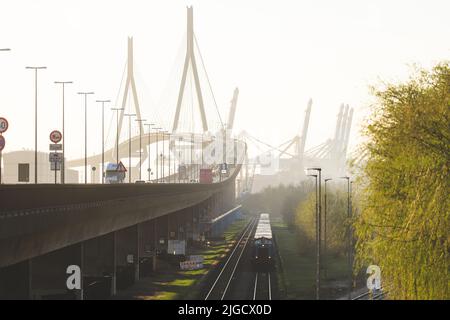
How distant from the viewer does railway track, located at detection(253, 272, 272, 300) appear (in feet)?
197

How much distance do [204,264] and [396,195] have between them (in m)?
65.2

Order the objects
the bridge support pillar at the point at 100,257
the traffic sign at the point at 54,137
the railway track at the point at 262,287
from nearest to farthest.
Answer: the traffic sign at the point at 54,137 < the railway track at the point at 262,287 < the bridge support pillar at the point at 100,257

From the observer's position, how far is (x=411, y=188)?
2400 cm

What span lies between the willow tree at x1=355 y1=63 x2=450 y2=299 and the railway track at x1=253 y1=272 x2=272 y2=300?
33081mm

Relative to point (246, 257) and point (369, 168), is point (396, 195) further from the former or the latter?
point (246, 257)

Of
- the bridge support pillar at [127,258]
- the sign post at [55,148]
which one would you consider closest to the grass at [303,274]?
the bridge support pillar at [127,258]

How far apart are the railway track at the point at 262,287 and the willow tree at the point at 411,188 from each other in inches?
1302

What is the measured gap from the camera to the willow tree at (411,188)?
22938mm

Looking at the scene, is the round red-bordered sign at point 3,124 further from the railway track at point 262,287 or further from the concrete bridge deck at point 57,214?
the railway track at point 262,287

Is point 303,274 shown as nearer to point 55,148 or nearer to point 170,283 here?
point 170,283

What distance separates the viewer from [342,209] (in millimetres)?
98062

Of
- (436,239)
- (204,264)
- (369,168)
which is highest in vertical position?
(369,168)
